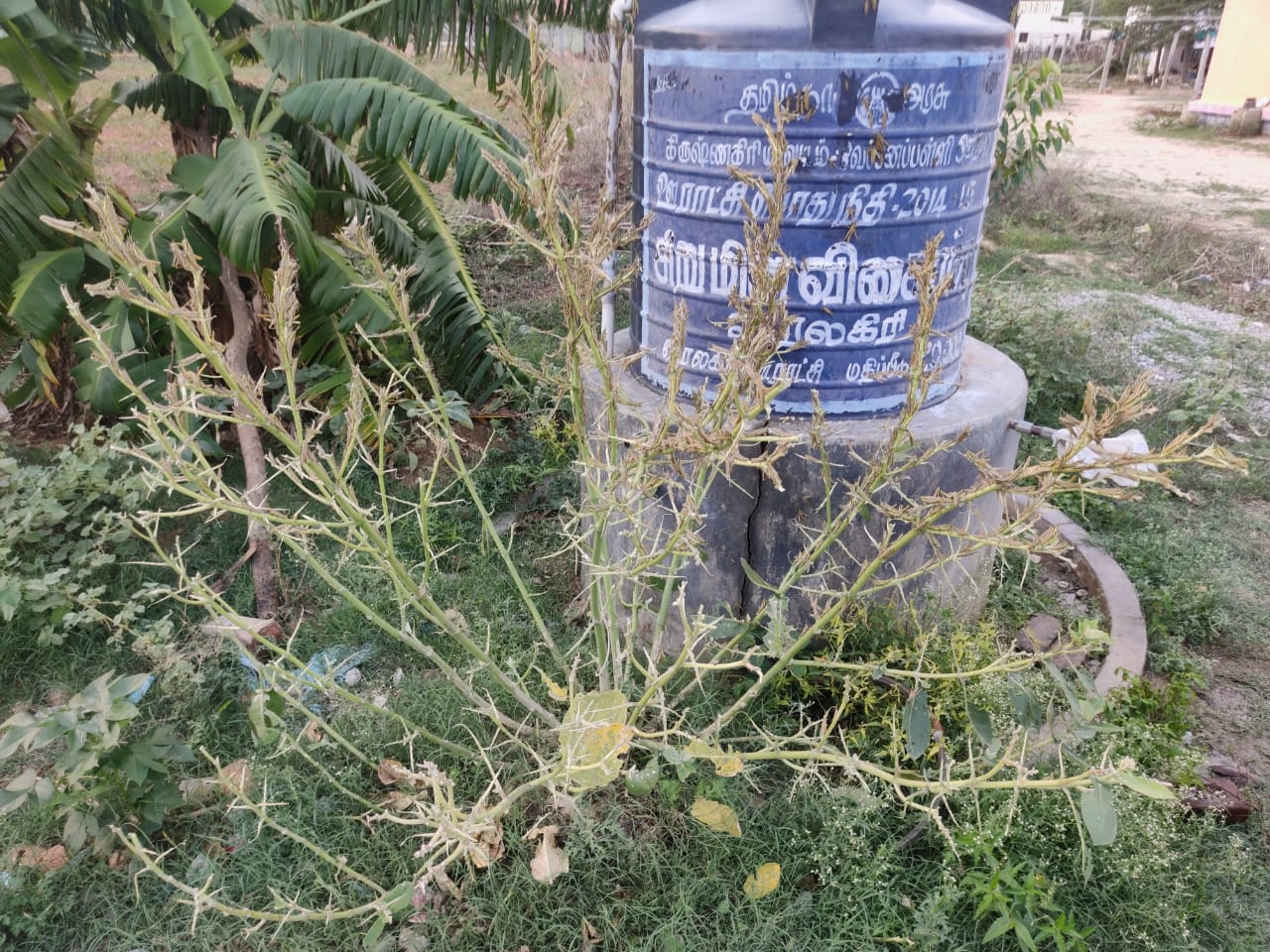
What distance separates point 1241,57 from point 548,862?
1768cm

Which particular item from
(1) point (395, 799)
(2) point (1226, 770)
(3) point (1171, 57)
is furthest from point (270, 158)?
(3) point (1171, 57)

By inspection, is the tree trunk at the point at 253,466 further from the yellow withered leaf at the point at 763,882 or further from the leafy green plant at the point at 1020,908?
the leafy green plant at the point at 1020,908

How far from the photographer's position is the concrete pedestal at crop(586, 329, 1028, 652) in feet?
7.84

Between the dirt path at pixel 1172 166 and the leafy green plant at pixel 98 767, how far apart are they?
339 inches

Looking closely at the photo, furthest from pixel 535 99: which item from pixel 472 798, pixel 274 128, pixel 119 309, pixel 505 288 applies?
pixel 505 288

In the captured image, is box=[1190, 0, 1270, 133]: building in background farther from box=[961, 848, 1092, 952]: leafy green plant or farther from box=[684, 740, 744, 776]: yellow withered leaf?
box=[684, 740, 744, 776]: yellow withered leaf

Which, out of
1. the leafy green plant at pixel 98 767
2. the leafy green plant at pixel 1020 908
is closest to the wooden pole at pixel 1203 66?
the leafy green plant at pixel 1020 908

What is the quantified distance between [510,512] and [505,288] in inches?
108

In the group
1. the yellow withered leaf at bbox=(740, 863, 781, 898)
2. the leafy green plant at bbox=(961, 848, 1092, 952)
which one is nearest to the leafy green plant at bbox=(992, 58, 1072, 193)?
the leafy green plant at bbox=(961, 848, 1092, 952)

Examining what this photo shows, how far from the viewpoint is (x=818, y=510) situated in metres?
2.39

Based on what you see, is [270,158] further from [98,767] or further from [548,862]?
[548,862]

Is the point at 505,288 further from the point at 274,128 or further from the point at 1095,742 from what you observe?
the point at 1095,742

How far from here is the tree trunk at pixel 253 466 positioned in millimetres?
2990

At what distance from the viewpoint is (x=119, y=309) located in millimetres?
3383
